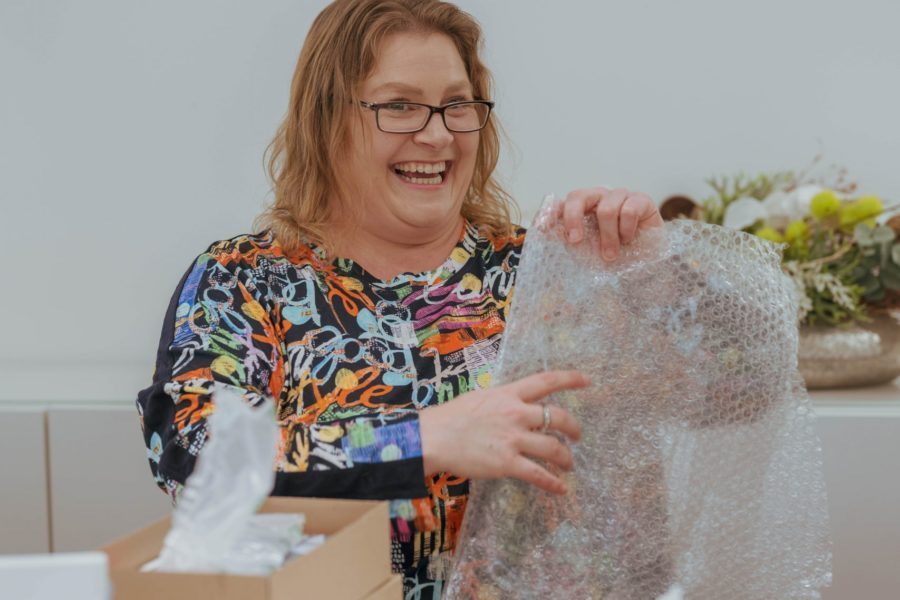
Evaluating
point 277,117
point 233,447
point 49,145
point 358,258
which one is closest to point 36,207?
point 49,145

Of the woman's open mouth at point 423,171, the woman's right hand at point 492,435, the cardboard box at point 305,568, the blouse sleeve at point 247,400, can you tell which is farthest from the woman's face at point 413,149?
the cardboard box at point 305,568

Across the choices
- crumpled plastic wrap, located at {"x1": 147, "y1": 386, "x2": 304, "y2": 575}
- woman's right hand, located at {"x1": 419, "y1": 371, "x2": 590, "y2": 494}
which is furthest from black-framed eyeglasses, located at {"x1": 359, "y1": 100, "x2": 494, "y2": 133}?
crumpled plastic wrap, located at {"x1": 147, "y1": 386, "x2": 304, "y2": 575}

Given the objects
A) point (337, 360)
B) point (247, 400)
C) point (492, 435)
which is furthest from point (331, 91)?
point (492, 435)

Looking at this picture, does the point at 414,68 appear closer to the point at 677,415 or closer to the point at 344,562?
the point at 677,415

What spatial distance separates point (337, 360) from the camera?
146 centimetres

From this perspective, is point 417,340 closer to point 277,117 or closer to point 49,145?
point 277,117

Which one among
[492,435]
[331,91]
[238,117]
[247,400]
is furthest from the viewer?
[238,117]

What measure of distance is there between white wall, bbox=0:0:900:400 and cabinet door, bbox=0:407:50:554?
0.07 m

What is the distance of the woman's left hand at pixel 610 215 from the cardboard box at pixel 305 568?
1.82ft

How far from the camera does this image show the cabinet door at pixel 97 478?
7.42 ft

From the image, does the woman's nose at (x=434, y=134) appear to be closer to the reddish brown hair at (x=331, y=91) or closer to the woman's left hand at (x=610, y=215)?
the reddish brown hair at (x=331, y=91)

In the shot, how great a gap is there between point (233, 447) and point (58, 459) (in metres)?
1.71

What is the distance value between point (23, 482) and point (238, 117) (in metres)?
0.91

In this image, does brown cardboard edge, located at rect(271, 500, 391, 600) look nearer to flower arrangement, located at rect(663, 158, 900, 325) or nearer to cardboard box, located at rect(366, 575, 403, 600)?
cardboard box, located at rect(366, 575, 403, 600)
